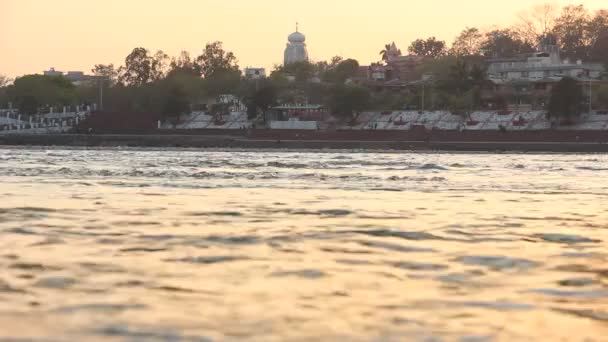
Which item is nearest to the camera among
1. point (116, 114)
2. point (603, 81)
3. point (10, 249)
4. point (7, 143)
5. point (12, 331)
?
point (12, 331)

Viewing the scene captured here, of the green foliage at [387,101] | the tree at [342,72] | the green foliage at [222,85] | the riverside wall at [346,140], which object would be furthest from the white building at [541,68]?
the green foliage at [222,85]

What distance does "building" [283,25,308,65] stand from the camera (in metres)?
163

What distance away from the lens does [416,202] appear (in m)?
20.8

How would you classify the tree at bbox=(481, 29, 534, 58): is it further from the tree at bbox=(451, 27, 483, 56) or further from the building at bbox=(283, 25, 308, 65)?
the building at bbox=(283, 25, 308, 65)

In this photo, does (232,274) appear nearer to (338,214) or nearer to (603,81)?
(338,214)

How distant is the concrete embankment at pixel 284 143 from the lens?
74.6m

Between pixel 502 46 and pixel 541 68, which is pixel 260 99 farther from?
pixel 502 46

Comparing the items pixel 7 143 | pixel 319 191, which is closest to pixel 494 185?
pixel 319 191

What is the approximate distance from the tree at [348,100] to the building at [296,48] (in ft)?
230

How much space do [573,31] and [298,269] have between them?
445 ft

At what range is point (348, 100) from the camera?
91438 mm

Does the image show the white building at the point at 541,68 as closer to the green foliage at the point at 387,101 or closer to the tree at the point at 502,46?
the green foliage at the point at 387,101

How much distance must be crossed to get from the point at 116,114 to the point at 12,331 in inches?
3887

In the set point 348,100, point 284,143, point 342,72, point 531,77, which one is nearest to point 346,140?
point 284,143
